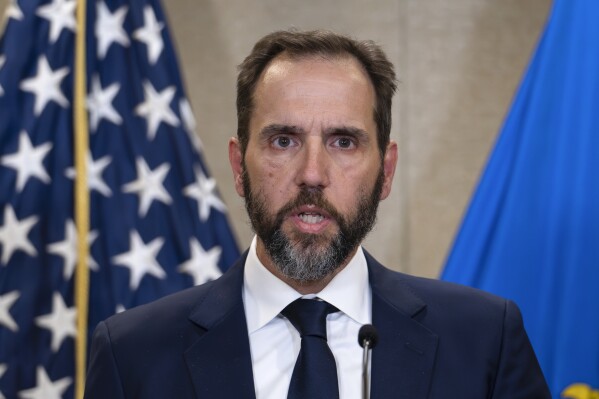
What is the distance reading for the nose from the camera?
178 centimetres

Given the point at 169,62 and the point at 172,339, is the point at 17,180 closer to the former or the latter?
the point at 169,62

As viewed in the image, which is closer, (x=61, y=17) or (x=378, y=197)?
(x=378, y=197)

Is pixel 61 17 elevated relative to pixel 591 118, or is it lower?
elevated

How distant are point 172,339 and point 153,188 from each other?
1403mm

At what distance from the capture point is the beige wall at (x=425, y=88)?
12.5 feet

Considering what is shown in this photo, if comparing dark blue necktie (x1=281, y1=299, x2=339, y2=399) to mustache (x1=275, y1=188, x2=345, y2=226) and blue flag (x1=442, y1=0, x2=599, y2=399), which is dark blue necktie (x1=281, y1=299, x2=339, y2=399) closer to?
mustache (x1=275, y1=188, x2=345, y2=226)

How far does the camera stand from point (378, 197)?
1967 mm

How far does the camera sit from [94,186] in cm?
320

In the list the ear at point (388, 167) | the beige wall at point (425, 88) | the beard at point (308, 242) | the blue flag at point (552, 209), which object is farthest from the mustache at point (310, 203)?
the beige wall at point (425, 88)

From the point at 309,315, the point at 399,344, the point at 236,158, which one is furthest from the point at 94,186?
the point at 399,344

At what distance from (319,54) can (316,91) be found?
4.5 inches

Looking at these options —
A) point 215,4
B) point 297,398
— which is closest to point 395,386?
point 297,398

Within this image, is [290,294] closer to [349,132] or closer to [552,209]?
[349,132]

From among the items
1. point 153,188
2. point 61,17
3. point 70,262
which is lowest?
point 70,262
